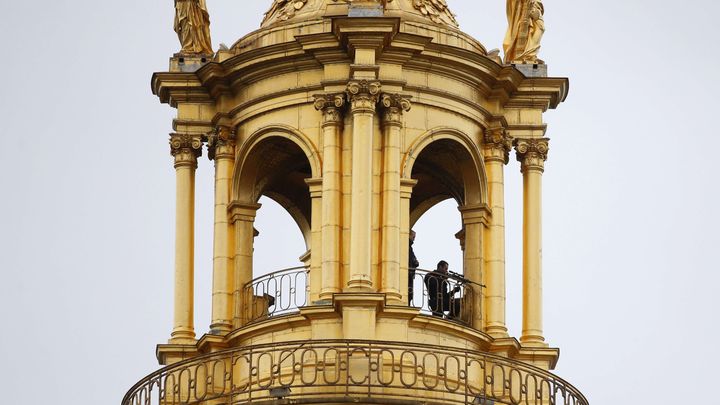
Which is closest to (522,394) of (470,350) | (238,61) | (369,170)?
(470,350)

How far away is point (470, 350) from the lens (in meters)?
45.1

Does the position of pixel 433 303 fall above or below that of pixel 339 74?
below

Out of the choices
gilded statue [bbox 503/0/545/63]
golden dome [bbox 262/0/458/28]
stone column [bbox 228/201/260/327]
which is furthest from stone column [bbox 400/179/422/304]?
gilded statue [bbox 503/0/545/63]

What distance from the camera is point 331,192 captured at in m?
46.9

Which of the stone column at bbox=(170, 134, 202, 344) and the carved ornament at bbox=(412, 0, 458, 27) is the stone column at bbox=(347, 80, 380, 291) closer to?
the carved ornament at bbox=(412, 0, 458, 27)

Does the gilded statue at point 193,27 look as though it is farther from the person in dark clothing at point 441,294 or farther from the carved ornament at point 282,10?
the person in dark clothing at point 441,294

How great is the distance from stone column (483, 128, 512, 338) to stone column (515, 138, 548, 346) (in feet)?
1.25

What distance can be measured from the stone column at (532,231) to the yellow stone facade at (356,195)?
25 millimetres

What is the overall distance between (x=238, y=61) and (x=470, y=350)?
277 inches

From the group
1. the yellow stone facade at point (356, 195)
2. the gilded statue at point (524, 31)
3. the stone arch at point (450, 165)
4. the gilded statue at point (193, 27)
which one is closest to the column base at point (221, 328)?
the yellow stone facade at point (356, 195)

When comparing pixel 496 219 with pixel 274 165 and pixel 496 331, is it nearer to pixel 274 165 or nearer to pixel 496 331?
pixel 496 331

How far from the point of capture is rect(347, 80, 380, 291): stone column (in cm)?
4588

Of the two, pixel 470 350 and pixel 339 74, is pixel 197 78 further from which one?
pixel 470 350

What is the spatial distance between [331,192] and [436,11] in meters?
4.35
